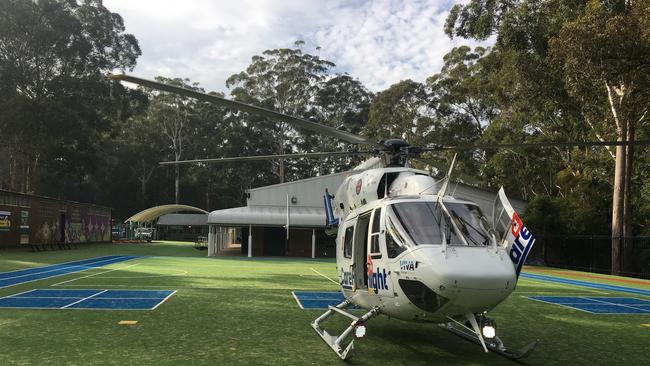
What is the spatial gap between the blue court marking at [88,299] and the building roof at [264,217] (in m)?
21.6

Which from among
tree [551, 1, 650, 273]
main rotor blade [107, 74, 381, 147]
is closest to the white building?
tree [551, 1, 650, 273]

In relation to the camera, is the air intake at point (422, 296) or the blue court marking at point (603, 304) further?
the blue court marking at point (603, 304)

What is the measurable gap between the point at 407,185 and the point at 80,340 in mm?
5836

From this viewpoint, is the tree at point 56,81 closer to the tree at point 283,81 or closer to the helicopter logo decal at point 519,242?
the tree at point 283,81

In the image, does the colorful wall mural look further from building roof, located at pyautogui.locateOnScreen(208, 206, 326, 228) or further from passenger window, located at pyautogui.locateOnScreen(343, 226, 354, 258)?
passenger window, located at pyautogui.locateOnScreen(343, 226, 354, 258)

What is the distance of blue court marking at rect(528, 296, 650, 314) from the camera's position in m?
12.7

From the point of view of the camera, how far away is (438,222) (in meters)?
6.64

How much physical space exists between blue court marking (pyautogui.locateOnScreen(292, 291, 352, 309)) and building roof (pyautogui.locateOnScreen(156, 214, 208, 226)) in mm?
56953

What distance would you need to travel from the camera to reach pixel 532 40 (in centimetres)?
2614

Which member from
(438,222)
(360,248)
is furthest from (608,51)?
(438,222)

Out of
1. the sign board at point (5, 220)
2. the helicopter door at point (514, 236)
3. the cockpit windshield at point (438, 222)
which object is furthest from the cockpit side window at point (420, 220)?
the sign board at point (5, 220)

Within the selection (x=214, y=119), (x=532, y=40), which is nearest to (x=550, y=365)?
(x=532, y=40)

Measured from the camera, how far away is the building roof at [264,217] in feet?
119

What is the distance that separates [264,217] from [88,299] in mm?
24299
